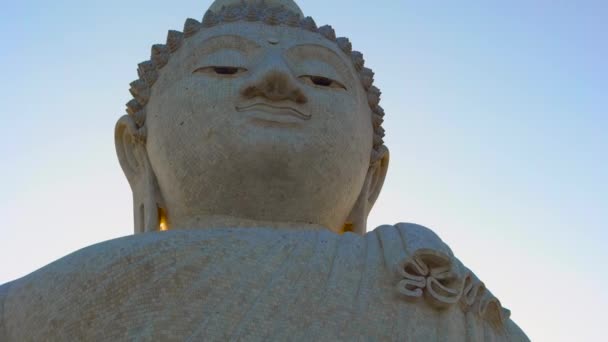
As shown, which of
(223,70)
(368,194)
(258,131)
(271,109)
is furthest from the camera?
(368,194)

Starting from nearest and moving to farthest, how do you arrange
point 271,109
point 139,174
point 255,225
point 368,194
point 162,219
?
point 255,225 < point 271,109 < point 162,219 < point 139,174 < point 368,194

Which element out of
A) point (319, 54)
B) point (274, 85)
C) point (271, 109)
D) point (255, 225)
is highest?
point (319, 54)

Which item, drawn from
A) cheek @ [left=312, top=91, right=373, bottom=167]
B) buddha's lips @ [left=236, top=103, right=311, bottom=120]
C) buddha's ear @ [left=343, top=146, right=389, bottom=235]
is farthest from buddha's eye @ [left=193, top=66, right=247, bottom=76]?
buddha's ear @ [left=343, top=146, right=389, bottom=235]

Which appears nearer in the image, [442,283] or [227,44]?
[442,283]

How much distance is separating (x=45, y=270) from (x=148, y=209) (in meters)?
1.59

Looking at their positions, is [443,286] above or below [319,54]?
below

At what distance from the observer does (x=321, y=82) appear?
7430 millimetres

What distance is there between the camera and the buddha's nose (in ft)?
23.1

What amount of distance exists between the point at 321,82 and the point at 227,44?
2.20ft

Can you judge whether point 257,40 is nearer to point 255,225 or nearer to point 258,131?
point 258,131

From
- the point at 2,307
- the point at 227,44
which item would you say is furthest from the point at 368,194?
the point at 2,307

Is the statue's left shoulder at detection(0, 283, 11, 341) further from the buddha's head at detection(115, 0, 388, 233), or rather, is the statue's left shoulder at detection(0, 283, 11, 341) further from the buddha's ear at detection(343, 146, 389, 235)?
the buddha's ear at detection(343, 146, 389, 235)

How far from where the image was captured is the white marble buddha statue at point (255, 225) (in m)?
5.47

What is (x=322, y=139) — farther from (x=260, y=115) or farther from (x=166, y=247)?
(x=166, y=247)
